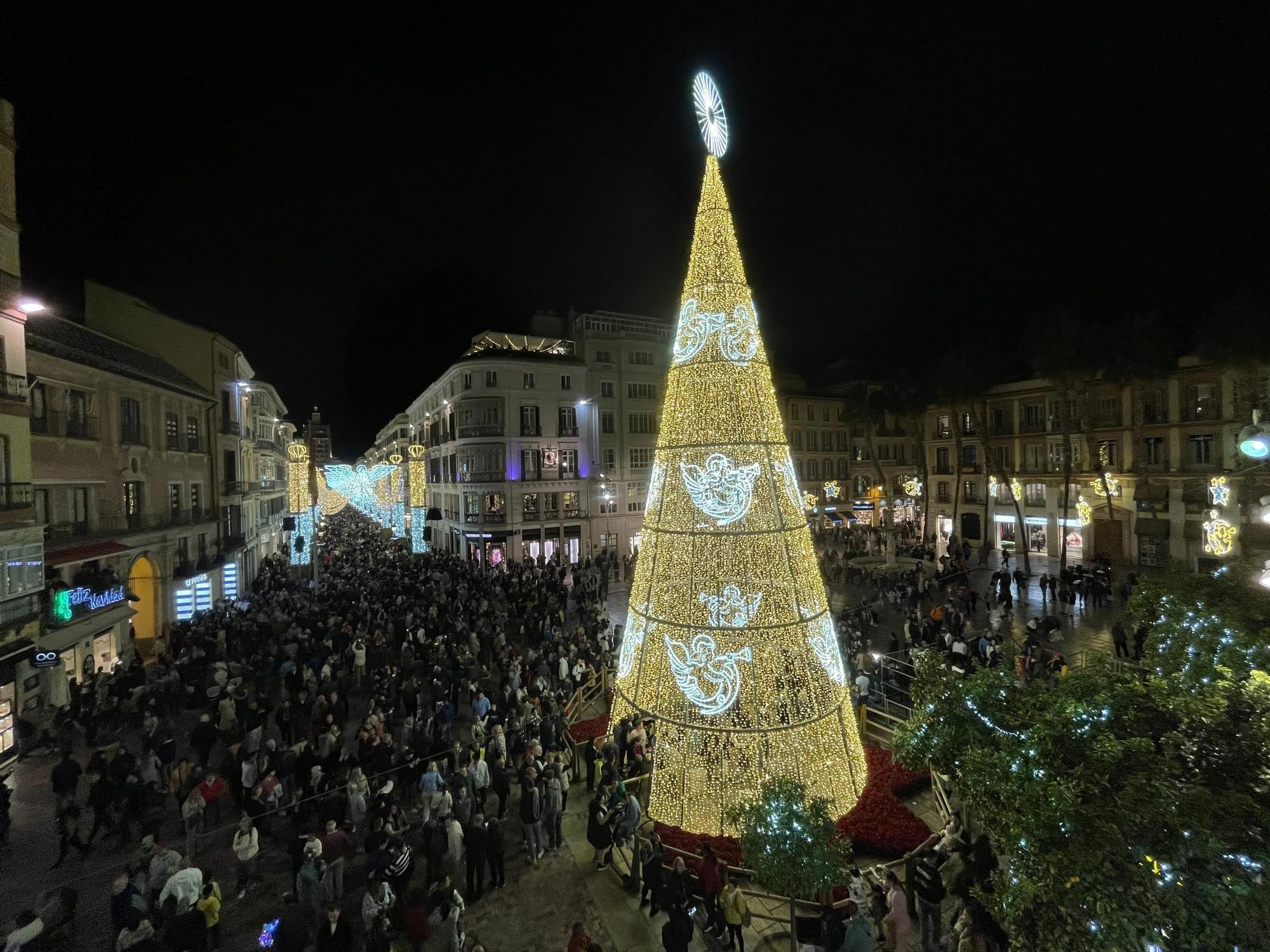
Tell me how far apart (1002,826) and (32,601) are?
752 inches

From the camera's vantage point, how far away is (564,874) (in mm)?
8750

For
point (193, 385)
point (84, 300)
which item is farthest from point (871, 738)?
point (84, 300)

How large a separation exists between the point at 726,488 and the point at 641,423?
3298 centimetres

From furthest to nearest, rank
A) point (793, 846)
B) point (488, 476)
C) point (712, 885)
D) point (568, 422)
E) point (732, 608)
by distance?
1. point (568, 422)
2. point (488, 476)
3. point (732, 608)
4. point (712, 885)
5. point (793, 846)

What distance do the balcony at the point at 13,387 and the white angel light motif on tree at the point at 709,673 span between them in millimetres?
16428

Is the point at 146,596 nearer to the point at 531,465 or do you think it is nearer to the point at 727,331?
the point at 531,465

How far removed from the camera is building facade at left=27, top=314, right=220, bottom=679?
16.3 m

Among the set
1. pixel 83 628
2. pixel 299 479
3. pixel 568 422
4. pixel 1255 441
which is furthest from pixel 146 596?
pixel 1255 441

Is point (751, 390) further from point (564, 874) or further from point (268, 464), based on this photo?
point (268, 464)

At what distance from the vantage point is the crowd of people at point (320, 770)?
6.88 m

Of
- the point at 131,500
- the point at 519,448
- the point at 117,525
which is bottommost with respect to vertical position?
the point at 117,525

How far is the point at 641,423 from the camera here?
41719 millimetres

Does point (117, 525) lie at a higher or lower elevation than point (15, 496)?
lower

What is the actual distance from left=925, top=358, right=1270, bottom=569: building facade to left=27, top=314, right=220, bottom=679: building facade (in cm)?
3833
